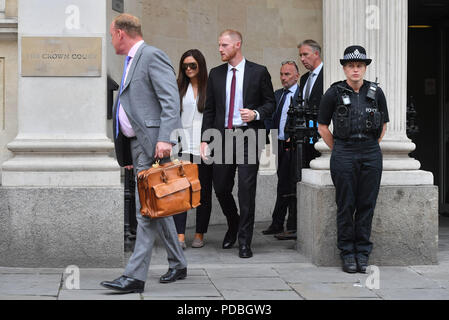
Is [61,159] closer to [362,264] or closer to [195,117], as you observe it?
[195,117]

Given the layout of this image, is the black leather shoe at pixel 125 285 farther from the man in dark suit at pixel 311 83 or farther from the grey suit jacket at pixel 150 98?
the man in dark suit at pixel 311 83

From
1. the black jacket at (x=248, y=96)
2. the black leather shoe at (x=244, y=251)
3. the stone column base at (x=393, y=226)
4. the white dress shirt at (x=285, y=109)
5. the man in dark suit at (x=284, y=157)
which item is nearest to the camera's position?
the stone column base at (x=393, y=226)

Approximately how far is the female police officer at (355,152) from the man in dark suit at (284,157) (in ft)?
6.71

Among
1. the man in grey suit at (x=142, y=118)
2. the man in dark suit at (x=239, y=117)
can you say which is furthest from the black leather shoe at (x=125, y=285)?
the man in dark suit at (x=239, y=117)

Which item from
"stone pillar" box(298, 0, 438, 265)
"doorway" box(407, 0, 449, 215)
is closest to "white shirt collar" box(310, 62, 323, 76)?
"stone pillar" box(298, 0, 438, 265)

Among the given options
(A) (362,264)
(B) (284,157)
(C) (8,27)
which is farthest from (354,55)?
(C) (8,27)

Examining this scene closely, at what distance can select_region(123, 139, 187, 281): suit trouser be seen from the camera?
608cm

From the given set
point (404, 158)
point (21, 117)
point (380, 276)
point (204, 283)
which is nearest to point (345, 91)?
point (404, 158)

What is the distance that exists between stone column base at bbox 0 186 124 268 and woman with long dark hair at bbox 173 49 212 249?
1.44 m

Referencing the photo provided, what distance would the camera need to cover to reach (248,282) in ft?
21.7

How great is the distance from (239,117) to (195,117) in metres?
0.66

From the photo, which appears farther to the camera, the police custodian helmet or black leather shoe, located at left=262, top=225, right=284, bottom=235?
black leather shoe, located at left=262, top=225, right=284, bottom=235

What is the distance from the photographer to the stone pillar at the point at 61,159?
7.05 m

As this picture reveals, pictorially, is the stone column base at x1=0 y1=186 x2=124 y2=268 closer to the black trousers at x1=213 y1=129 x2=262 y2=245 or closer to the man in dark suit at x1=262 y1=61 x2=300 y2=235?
the black trousers at x1=213 y1=129 x2=262 y2=245
